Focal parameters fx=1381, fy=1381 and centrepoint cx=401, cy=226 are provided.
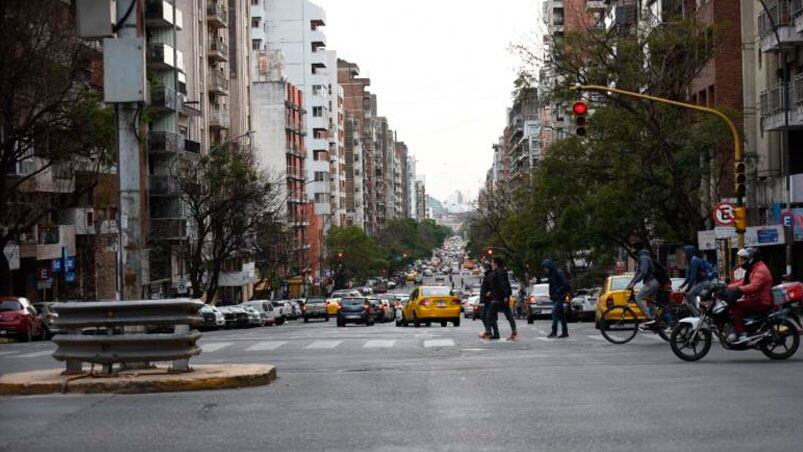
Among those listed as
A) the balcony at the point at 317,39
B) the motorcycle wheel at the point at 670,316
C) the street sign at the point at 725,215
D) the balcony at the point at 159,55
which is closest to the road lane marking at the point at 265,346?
the motorcycle wheel at the point at 670,316

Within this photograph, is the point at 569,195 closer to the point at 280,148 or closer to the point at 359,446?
the point at 359,446

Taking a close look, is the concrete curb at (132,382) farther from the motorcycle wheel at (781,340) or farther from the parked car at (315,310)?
the parked car at (315,310)

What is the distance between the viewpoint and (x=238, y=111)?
104500 mm

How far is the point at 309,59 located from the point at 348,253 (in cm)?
2780

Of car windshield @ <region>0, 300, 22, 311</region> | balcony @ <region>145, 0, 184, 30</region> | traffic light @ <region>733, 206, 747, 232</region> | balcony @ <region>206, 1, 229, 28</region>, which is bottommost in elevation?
car windshield @ <region>0, 300, 22, 311</region>

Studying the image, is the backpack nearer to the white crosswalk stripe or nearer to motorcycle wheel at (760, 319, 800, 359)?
the white crosswalk stripe

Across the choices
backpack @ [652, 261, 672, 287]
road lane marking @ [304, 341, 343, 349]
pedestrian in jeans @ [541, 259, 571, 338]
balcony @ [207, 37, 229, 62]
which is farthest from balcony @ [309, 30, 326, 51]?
backpack @ [652, 261, 672, 287]

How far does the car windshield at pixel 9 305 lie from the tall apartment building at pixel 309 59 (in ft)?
343

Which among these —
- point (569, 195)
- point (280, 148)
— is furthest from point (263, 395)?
point (280, 148)

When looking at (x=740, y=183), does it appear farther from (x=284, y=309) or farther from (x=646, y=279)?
(x=284, y=309)

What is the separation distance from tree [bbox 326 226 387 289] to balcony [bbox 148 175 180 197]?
53003 millimetres

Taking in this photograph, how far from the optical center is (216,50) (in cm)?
9531

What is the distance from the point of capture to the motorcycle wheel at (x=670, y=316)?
2241 centimetres

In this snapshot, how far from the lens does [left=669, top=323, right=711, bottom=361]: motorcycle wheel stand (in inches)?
749
